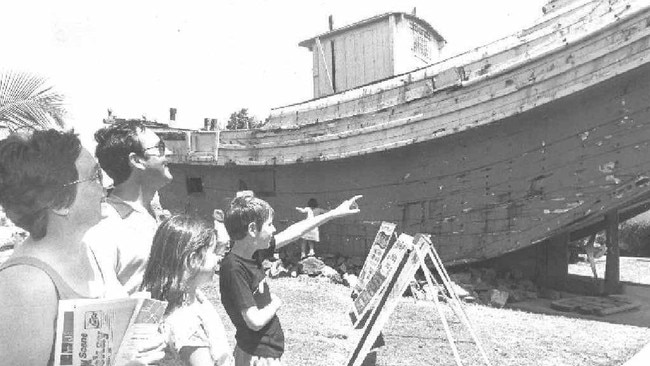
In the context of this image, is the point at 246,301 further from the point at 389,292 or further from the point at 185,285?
the point at 389,292

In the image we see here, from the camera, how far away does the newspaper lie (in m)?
1.38

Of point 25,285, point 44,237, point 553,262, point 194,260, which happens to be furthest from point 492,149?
point 25,285

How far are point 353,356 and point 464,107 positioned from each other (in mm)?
4883

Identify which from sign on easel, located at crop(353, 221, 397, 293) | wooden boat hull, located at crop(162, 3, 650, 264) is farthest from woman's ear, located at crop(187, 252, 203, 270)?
wooden boat hull, located at crop(162, 3, 650, 264)

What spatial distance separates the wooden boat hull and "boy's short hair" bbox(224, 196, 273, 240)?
19.0 ft

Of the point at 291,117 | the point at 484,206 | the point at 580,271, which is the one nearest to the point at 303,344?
the point at 484,206

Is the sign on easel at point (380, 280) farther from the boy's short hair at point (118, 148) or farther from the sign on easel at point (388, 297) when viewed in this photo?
the boy's short hair at point (118, 148)

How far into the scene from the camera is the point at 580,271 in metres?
12.5

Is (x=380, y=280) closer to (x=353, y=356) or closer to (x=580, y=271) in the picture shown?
(x=353, y=356)

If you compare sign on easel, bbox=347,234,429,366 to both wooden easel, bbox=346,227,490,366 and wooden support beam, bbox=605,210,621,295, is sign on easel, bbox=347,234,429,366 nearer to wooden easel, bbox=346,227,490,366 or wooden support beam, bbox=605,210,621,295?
wooden easel, bbox=346,227,490,366

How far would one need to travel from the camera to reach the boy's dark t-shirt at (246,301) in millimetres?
2645

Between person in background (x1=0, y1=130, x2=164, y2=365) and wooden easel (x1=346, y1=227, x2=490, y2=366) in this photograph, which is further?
wooden easel (x1=346, y1=227, x2=490, y2=366)

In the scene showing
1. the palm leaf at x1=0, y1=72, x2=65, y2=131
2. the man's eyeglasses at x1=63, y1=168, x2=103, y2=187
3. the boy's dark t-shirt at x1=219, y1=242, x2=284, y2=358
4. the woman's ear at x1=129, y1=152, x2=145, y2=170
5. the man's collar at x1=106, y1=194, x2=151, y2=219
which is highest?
the palm leaf at x1=0, y1=72, x2=65, y2=131

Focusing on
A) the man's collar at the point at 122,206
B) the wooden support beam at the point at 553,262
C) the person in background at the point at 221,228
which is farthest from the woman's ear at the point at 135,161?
the wooden support beam at the point at 553,262
